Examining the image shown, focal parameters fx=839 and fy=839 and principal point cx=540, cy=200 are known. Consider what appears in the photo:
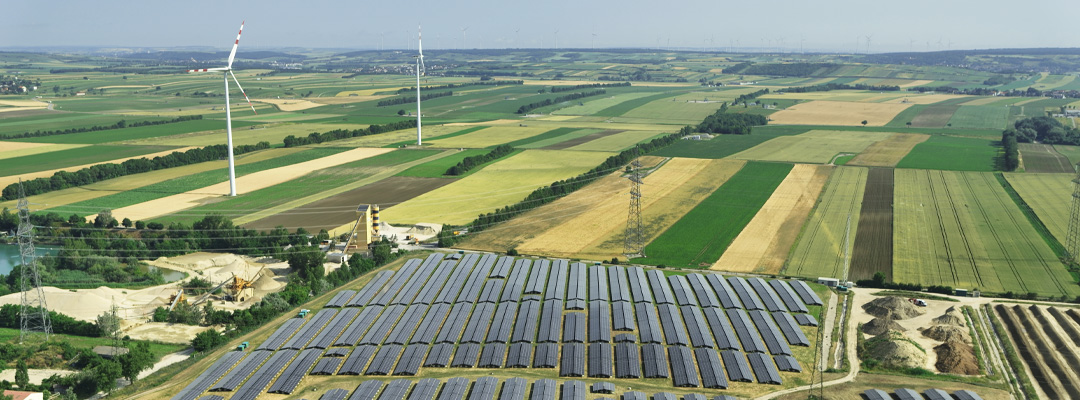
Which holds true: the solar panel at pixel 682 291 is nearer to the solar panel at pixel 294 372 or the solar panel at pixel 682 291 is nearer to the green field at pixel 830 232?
the green field at pixel 830 232

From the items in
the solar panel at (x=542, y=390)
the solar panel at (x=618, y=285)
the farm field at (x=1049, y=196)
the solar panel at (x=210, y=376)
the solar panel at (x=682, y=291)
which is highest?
the farm field at (x=1049, y=196)

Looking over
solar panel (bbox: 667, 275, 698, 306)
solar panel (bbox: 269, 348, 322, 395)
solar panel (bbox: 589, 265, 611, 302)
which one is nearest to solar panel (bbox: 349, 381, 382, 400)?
solar panel (bbox: 269, 348, 322, 395)

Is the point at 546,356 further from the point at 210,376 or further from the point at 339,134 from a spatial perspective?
the point at 339,134

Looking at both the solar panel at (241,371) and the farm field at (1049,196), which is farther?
the farm field at (1049,196)

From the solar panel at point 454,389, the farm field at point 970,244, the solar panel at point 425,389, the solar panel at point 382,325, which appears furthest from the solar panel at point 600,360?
the farm field at point 970,244

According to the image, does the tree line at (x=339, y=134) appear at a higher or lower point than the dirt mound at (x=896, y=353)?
higher

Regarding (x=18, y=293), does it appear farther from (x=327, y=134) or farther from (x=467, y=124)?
(x=467, y=124)

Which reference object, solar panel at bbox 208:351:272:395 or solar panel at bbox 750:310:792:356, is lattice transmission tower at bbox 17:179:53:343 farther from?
solar panel at bbox 750:310:792:356
